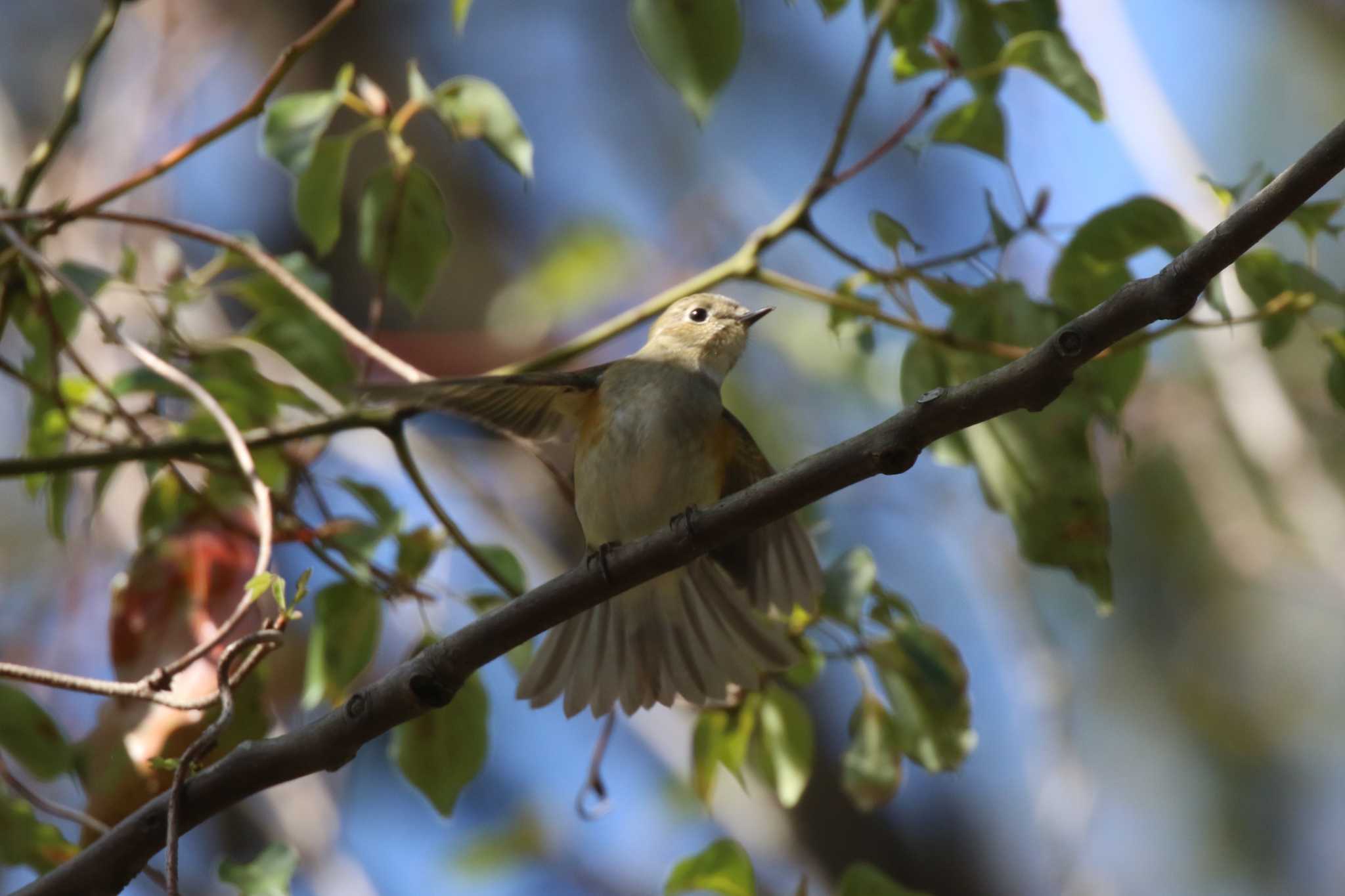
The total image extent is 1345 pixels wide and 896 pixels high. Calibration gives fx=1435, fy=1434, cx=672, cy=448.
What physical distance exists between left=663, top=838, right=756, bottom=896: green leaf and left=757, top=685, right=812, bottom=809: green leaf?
0.46 m

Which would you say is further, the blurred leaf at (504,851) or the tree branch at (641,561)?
the blurred leaf at (504,851)

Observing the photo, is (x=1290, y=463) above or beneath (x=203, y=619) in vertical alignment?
beneath

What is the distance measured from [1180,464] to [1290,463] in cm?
302

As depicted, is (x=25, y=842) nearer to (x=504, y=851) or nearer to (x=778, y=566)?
(x=778, y=566)

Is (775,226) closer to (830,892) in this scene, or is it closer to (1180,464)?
(830,892)

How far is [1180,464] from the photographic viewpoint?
26.4 feet

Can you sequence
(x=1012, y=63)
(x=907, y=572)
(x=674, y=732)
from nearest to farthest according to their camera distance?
(x=1012, y=63) < (x=674, y=732) < (x=907, y=572)

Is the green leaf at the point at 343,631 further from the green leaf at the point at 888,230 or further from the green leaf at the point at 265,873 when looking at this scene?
the green leaf at the point at 888,230

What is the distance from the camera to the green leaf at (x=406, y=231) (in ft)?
10.3

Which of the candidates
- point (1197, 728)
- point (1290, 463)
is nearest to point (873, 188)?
point (1290, 463)

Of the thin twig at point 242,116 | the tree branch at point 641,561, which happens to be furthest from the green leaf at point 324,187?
the tree branch at point 641,561

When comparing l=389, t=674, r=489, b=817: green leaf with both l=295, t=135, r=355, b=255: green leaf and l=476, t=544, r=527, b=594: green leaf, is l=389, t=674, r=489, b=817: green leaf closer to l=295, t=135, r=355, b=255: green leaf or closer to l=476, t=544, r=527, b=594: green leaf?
l=476, t=544, r=527, b=594: green leaf

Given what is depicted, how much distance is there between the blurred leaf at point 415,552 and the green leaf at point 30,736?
0.70 m

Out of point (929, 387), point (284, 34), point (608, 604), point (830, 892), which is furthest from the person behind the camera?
point (284, 34)
